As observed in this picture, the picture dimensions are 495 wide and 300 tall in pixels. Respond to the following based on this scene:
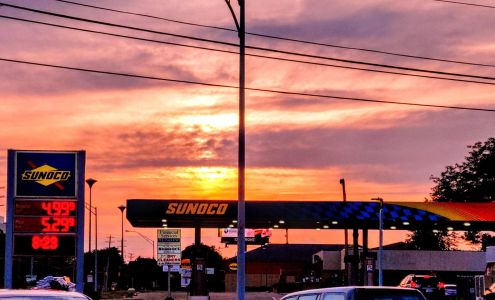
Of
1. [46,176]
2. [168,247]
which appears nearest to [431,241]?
[168,247]

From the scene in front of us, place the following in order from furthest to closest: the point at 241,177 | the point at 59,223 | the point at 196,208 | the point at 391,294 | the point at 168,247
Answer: the point at 196,208, the point at 168,247, the point at 59,223, the point at 241,177, the point at 391,294

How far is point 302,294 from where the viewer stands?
1962cm

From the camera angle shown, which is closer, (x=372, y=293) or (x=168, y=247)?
(x=372, y=293)

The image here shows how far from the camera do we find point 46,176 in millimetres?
33750

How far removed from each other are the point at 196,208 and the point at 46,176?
59.3 ft

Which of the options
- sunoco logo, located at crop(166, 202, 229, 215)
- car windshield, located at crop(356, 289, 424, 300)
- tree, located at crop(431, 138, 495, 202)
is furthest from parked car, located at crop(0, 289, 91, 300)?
tree, located at crop(431, 138, 495, 202)

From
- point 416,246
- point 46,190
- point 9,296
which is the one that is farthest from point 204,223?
point 416,246

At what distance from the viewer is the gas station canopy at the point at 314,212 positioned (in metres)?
51.1

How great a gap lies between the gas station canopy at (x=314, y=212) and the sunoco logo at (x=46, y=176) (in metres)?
16.9

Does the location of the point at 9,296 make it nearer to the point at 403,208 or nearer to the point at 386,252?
the point at 403,208

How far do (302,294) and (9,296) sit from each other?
8.89 m

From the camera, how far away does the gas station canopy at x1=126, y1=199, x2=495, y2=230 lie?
51.1m

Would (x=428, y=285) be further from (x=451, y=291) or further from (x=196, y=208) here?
(x=196, y=208)

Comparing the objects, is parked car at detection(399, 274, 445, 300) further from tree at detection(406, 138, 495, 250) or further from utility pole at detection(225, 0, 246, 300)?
tree at detection(406, 138, 495, 250)
